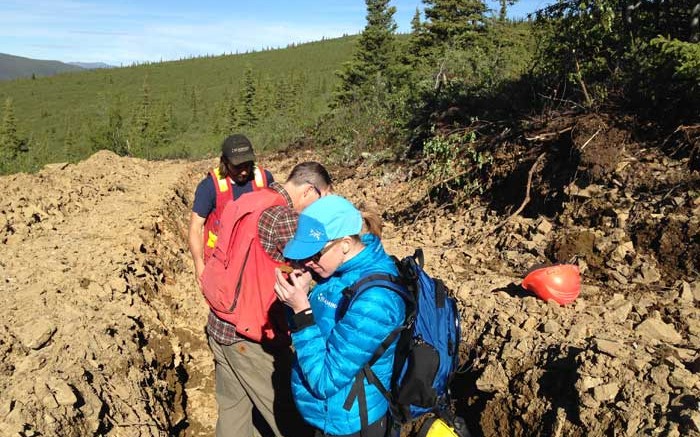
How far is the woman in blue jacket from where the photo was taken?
1.92 meters

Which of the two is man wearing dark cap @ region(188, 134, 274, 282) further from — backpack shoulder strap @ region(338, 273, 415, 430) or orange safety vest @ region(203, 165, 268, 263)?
backpack shoulder strap @ region(338, 273, 415, 430)

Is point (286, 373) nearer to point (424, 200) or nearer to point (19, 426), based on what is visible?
point (19, 426)

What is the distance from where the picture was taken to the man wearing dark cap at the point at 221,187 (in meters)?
3.37

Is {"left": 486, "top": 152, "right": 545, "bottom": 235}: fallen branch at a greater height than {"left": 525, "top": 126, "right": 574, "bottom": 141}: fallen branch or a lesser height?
lesser

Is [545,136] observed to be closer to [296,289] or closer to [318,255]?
[318,255]

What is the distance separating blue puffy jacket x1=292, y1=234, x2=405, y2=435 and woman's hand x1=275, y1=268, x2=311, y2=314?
103mm

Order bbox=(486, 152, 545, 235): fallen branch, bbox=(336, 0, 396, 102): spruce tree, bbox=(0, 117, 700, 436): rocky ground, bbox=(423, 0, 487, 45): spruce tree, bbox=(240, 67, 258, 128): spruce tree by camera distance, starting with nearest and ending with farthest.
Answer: bbox=(0, 117, 700, 436): rocky ground < bbox=(486, 152, 545, 235): fallen branch < bbox=(423, 0, 487, 45): spruce tree < bbox=(336, 0, 396, 102): spruce tree < bbox=(240, 67, 258, 128): spruce tree

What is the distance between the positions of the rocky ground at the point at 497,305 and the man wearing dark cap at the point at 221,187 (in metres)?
1.25

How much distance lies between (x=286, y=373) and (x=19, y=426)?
58.8 inches

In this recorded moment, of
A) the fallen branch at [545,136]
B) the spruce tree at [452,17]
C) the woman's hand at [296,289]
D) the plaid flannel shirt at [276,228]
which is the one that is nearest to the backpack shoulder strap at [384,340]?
the woman's hand at [296,289]

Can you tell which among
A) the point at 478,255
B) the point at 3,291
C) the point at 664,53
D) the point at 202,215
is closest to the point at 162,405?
the point at 202,215

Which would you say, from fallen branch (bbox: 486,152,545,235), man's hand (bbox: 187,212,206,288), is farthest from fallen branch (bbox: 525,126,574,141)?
man's hand (bbox: 187,212,206,288)

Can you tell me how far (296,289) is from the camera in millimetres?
1999

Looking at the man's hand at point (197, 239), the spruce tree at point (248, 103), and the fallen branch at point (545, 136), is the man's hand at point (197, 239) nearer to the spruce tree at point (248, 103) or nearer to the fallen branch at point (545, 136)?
the fallen branch at point (545, 136)
